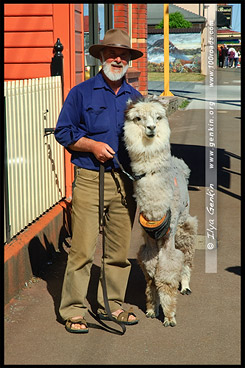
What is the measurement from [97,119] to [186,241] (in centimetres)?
160

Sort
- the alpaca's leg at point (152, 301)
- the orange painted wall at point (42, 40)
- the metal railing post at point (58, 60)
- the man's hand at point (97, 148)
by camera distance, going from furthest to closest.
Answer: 1. the orange painted wall at point (42, 40)
2. the metal railing post at point (58, 60)
3. the alpaca's leg at point (152, 301)
4. the man's hand at point (97, 148)

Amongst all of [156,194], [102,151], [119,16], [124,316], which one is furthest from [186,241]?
[119,16]

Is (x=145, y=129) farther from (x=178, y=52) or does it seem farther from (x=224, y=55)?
(x=224, y=55)

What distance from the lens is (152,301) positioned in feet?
17.6

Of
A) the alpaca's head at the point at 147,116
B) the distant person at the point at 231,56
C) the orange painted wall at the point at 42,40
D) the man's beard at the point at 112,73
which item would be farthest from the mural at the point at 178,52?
the alpaca's head at the point at 147,116

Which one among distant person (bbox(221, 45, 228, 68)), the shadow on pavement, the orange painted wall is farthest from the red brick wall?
distant person (bbox(221, 45, 228, 68))

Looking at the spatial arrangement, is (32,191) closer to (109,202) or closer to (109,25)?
(109,202)

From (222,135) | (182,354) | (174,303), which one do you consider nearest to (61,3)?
(174,303)

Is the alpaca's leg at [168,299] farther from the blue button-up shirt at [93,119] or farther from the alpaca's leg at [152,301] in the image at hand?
the blue button-up shirt at [93,119]

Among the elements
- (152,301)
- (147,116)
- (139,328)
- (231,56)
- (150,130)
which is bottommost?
(139,328)

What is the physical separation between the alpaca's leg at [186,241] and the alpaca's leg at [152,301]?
0.62 m

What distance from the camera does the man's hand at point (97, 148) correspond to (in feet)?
15.6

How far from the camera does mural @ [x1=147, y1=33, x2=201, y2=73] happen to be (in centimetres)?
5050

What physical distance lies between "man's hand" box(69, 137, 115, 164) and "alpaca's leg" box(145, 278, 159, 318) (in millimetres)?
1262
